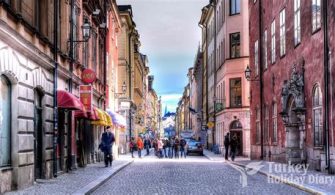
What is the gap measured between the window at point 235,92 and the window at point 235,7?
18.0 feet

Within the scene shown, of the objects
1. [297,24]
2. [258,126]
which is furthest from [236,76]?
[297,24]

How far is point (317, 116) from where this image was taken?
84.6 feet

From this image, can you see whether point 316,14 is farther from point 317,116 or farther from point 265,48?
point 265,48

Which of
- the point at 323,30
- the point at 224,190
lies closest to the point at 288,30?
the point at 323,30

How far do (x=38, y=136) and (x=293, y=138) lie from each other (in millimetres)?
13668

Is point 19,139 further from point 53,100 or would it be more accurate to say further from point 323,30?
point 323,30

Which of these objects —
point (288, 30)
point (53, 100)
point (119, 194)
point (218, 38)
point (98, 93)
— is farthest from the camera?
point (218, 38)

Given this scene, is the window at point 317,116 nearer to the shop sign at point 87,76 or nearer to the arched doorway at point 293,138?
the arched doorway at point 293,138

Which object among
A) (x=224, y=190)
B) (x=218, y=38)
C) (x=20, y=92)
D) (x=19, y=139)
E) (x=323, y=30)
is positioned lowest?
(x=224, y=190)

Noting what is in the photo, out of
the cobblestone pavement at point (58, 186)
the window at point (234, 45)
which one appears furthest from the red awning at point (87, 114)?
the window at point (234, 45)

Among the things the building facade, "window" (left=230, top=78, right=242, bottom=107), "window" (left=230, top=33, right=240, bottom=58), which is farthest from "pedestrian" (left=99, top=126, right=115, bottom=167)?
"window" (left=230, top=33, right=240, bottom=58)

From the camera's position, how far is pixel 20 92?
17.6m

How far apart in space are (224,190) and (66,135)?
31.8 feet

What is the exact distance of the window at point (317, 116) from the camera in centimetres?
2525
